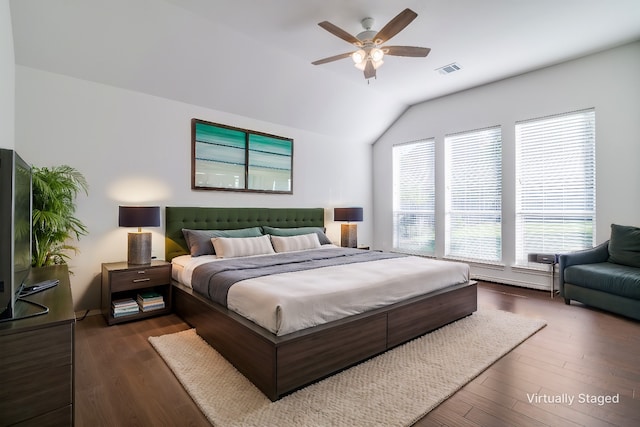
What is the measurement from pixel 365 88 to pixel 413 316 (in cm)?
385

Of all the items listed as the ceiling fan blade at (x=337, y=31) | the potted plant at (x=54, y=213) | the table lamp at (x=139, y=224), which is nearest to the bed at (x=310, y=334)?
the table lamp at (x=139, y=224)

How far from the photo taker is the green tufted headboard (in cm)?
403

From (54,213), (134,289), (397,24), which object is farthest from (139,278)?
(397,24)

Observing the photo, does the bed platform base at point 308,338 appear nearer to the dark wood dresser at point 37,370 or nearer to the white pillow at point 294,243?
the dark wood dresser at point 37,370

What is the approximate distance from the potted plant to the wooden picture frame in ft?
4.44

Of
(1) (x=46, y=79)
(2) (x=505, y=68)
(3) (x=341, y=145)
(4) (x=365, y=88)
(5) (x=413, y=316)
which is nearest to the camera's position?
(5) (x=413, y=316)

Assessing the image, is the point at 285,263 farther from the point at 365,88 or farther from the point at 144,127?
the point at 365,88

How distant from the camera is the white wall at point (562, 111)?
12.6 ft

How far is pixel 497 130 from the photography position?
4996 mm

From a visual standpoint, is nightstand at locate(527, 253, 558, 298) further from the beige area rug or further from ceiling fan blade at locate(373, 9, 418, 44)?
ceiling fan blade at locate(373, 9, 418, 44)

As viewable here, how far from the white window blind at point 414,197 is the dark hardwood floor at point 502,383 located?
2905mm

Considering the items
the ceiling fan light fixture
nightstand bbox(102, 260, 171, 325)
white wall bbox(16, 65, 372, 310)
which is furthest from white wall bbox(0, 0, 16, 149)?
the ceiling fan light fixture

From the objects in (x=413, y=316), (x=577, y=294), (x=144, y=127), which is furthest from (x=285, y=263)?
(x=577, y=294)

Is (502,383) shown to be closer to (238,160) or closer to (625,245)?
(625,245)
